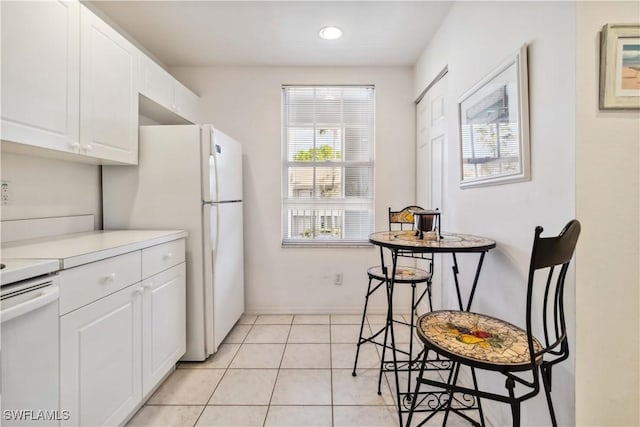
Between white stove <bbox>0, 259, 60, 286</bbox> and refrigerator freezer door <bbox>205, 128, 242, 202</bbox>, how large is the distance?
111 cm

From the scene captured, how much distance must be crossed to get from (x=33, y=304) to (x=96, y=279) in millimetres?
305

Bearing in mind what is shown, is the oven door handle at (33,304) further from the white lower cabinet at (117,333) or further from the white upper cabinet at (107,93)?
the white upper cabinet at (107,93)

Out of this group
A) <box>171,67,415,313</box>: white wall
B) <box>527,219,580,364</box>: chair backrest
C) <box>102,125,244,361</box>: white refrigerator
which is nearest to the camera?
<box>527,219,580,364</box>: chair backrest

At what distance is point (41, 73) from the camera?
4.39 ft

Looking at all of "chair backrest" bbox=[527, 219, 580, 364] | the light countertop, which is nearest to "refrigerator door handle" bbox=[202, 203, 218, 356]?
the light countertop

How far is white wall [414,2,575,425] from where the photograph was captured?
107 centimetres

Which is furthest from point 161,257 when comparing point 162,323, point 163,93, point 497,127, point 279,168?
point 497,127

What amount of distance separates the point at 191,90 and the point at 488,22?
2658 millimetres

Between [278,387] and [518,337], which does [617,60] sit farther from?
[278,387]

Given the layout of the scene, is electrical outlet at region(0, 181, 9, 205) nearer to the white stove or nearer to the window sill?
the white stove

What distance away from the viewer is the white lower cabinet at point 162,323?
63.8 inches

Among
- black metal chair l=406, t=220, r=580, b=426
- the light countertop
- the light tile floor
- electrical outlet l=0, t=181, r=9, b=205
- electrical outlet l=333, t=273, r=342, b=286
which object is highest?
electrical outlet l=0, t=181, r=9, b=205

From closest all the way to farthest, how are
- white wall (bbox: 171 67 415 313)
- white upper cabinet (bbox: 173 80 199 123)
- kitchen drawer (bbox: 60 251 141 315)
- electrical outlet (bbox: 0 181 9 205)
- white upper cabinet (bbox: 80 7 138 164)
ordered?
kitchen drawer (bbox: 60 251 141 315) → electrical outlet (bbox: 0 181 9 205) → white upper cabinet (bbox: 80 7 138 164) → white upper cabinet (bbox: 173 80 199 123) → white wall (bbox: 171 67 415 313)

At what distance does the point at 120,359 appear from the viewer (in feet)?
4.64
